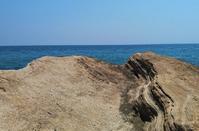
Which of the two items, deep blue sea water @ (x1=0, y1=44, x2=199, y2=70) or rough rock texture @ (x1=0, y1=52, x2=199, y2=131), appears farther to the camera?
deep blue sea water @ (x1=0, y1=44, x2=199, y2=70)

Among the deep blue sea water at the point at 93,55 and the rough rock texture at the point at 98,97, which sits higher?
the rough rock texture at the point at 98,97

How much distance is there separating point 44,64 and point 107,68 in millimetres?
2707

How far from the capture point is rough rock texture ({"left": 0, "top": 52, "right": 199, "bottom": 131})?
1446cm

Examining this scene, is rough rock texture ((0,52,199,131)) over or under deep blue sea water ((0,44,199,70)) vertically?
over

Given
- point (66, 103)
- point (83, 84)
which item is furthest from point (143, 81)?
point (66, 103)

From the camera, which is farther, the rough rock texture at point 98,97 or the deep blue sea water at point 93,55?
the deep blue sea water at point 93,55

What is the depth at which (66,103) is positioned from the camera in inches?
656

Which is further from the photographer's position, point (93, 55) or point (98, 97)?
point (93, 55)

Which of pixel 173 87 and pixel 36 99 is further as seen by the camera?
pixel 36 99

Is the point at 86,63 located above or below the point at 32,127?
above

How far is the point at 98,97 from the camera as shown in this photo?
17562 mm

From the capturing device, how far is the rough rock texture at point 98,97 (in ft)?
47.4

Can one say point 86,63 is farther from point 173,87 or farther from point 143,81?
point 173,87

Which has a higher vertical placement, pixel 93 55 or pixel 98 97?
pixel 98 97
